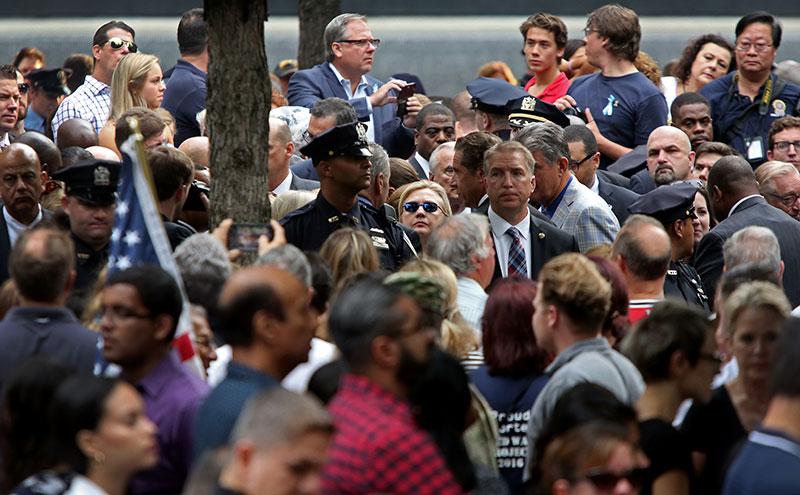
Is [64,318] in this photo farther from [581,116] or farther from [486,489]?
[581,116]

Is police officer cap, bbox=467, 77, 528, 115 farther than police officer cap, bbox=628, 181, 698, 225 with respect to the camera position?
Yes

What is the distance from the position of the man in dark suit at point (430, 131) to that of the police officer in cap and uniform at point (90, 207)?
4.72m

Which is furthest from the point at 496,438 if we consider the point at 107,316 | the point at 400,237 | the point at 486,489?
the point at 400,237

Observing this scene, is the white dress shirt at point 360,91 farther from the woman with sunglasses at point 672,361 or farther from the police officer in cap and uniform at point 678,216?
the woman with sunglasses at point 672,361

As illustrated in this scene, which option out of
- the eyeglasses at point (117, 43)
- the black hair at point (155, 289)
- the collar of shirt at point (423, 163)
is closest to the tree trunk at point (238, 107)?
the black hair at point (155, 289)

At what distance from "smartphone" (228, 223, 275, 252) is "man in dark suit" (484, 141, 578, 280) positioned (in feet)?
6.36

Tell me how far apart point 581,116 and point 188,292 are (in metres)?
6.03

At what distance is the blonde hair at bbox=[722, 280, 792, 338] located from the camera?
19.5 ft

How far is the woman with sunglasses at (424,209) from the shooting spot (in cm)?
957

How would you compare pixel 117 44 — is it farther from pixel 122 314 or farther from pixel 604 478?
pixel 604 478

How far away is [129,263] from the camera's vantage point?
21.6 ft

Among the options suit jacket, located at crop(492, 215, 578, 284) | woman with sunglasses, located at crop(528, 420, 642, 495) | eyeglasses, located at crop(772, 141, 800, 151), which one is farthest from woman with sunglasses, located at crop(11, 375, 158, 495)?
eyeglasses, located at crop(772, 141, 800, 151)

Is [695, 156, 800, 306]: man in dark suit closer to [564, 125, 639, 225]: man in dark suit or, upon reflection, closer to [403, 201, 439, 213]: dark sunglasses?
[564, 125, 639, 225]: man in dark suit

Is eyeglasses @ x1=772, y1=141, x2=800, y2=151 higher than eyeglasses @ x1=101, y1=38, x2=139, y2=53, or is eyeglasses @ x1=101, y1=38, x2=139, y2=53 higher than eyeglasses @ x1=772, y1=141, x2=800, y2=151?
eyeglasses @ x1=101, y1=38, x2=139, y2=53
